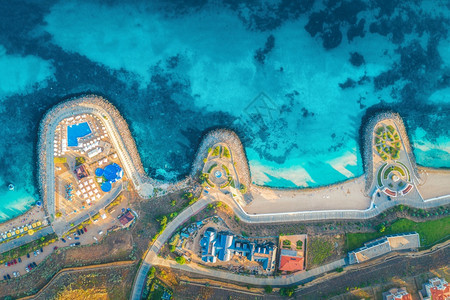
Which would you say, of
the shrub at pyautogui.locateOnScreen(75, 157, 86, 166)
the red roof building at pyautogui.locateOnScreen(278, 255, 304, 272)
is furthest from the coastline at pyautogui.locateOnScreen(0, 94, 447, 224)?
the red roof building at pyautogui.locateOnScreen(278, 255, 304, 272)

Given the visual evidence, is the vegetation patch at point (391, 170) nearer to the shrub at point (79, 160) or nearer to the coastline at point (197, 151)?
the coastline at point (197, 151)

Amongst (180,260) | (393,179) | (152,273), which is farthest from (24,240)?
(393,179)

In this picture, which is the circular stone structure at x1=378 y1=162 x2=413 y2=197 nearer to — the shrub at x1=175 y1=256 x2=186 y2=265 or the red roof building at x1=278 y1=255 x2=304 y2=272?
the red roof building at x1=278 y1=255 x2=304 y2=272

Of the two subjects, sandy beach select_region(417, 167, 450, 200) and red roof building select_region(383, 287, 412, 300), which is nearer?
red roof building select_region(383, 287, 412, 300)

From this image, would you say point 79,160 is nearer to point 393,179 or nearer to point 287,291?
point 287,291

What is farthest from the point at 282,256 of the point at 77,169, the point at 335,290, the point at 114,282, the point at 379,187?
the point at 77,169

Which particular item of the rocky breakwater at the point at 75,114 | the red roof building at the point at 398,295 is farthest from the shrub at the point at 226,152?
the red roof building at the point at 398,295

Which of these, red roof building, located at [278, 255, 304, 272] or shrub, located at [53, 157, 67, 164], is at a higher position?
shrub, located at [53, 157, 67, 164]
